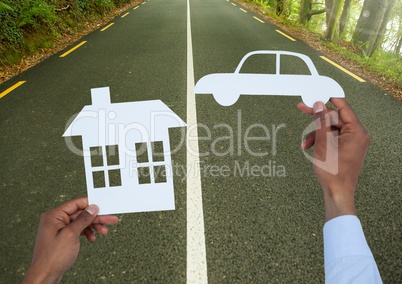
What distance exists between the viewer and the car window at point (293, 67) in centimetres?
576

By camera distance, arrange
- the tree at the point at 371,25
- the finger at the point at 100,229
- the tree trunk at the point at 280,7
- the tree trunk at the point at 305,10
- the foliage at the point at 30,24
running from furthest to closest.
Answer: the tree trunk at the point at 280,7 < the tree trunk at the point at 305,10 < the tree at the point at 371,25 < the foliage at the point at 30,24 < the finger at the point at 100,229

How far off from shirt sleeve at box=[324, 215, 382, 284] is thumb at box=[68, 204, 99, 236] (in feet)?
2.91

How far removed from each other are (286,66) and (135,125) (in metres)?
5.75

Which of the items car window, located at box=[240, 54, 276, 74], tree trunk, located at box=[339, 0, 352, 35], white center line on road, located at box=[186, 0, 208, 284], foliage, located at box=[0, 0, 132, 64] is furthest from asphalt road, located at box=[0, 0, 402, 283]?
tree trunk, located at box=[339, 0, 352, 35]

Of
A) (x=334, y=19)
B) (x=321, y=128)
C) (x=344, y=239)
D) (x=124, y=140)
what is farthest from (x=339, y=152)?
(x=334, y=19)

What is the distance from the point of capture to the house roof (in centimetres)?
108

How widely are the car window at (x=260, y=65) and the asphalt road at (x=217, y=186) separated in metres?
0.53

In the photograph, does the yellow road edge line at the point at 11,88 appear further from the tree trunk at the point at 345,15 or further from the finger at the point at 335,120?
the tree trunk at the point at 345,15

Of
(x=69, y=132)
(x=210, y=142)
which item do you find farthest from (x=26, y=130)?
(x=69, y=132)

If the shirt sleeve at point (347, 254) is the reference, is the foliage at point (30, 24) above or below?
above

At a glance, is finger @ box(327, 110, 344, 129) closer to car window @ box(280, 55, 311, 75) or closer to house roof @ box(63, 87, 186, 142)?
house roof @ box(63, 87, 186, 142)

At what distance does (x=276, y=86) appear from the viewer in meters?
1.28

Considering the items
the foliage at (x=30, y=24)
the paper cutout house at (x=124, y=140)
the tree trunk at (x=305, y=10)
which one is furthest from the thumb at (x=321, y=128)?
the tree trunk at (x=305, y=10)

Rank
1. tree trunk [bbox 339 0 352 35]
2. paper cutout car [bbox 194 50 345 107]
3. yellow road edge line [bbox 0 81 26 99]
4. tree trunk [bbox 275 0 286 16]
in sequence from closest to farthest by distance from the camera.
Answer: paper cutout car [bbox 194 50 345 107] < yellow road edge line [bbox 0 81 26 99] < tree trunk [bbox 339 0 352 35] < tree trunk [bbox 275 0 286 16]
